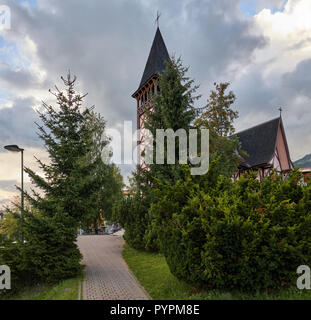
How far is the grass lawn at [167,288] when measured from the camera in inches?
197

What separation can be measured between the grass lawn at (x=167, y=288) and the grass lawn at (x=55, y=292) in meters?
2.09

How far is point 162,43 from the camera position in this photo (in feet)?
82.1

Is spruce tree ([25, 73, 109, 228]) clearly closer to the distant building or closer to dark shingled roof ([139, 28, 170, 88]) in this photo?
dark shingled roof ([139, 28, 170, 88])

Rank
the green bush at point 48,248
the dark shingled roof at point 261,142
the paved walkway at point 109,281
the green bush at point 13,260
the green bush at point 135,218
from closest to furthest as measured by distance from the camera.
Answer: the paved walkway at point 109,281 < the green bush at point 13,260 < the green bush at point 48,248 < the green bush at point 135,218 < the dark shingled roof at point 261,142

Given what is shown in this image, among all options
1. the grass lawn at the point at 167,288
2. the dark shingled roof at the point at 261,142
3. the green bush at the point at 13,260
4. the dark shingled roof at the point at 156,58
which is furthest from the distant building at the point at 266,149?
the green bush at the point at 13,260

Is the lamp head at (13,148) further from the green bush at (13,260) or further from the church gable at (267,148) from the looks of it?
the church gable at (267,148)

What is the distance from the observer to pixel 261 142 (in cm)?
2547

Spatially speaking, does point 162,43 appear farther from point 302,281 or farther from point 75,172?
point 302,281

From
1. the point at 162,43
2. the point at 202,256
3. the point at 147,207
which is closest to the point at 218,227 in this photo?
the point at 202,256

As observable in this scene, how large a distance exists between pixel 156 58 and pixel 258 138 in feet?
45.1

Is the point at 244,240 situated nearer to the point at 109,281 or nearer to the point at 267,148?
the point at 109,281

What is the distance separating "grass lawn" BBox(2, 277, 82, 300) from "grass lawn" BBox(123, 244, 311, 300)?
2.09 m
